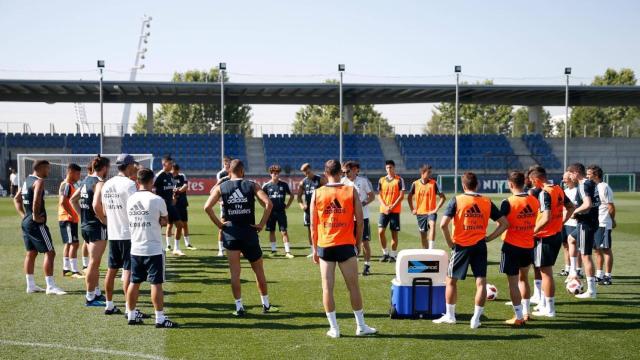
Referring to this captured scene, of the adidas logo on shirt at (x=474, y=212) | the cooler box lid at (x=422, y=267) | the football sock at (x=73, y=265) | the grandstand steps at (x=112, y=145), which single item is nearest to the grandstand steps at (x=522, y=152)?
the grandstand steps at (x=112, y=145)

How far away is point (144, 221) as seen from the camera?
25.7 ft

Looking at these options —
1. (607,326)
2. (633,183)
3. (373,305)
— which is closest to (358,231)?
(373,305)

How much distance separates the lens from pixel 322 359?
21.7 feet

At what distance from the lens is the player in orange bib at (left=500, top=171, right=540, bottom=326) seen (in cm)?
807

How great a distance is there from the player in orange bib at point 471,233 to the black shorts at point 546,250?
1.15 meters

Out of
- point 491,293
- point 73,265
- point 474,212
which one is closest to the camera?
point 474,212

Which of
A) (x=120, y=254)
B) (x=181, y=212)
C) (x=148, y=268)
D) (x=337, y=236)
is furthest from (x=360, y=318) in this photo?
(x=181, y=212)

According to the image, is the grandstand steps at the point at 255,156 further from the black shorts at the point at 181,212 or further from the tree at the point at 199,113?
the black shorts at the point at 181,212

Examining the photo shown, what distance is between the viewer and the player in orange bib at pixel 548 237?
28.2 ft

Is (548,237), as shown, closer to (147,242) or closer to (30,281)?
(147,242)

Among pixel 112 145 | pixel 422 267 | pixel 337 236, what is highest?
pixel 112 145

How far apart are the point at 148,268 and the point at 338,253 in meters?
2.49

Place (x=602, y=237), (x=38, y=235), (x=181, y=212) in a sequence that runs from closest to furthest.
Result: (x=38, y=235)
(x=602, y=237)
(x=181, y=212)

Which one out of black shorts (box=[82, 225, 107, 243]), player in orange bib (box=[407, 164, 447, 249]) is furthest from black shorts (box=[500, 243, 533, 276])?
black shorts (box=[82, 225, 107, 243])
